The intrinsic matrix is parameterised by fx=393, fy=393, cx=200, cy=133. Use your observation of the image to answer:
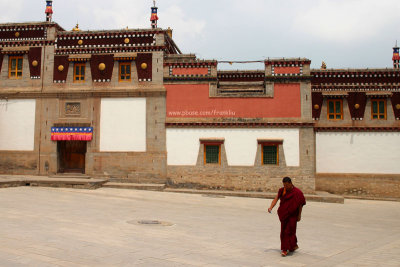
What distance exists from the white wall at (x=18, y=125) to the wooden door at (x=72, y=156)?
5.58 ft

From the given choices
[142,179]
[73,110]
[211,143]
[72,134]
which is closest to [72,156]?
[72,134]

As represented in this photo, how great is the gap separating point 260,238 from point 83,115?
15611mm

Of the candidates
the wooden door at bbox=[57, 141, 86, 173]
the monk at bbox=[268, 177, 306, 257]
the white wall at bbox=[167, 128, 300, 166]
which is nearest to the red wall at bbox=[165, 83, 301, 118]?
the white wall at bbox=[167, 128, 300, 166]

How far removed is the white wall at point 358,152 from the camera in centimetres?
2262

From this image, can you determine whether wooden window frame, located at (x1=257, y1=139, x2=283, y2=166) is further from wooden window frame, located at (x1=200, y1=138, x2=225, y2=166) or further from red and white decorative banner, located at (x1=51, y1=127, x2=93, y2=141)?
red and white decorative banner, located at (x1=51, y1=127, x2=93, y2=141)

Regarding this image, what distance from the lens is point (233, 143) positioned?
2148 centimetres

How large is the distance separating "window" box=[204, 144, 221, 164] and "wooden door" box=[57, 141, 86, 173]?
23.4 feet

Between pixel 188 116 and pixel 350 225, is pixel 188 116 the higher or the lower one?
the higher one

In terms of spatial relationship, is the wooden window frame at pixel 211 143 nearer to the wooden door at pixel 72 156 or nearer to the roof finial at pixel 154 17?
the wooden door at pixel 72 156

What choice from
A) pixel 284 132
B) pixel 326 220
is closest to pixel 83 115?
pixel 284 132

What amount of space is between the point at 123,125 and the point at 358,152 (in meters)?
13.6

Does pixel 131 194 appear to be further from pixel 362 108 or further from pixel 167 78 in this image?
pixel 362 108

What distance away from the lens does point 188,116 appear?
21.9 metres

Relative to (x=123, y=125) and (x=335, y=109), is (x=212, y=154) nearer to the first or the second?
(x=123, y=125)
